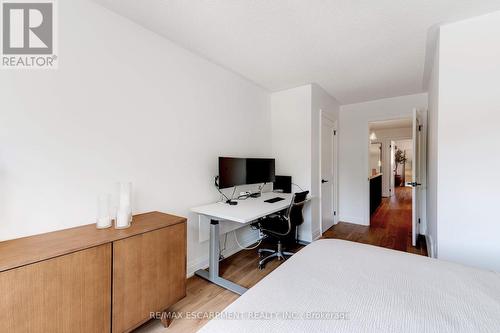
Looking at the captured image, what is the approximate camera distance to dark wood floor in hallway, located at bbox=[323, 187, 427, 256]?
318cm

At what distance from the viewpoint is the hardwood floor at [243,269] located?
5.54 ft

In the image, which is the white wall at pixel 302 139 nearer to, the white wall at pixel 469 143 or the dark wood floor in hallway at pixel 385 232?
the dark wood floor in hallway at pixel 385 232

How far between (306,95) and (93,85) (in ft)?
8.75

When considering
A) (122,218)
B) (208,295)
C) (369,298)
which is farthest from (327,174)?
(122,218)

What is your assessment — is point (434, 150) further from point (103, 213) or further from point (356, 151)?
point (103, 213)

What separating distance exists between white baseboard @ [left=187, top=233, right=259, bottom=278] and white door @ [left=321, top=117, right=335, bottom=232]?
132cm

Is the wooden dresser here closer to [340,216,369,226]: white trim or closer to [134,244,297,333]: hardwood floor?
[134,244,297,333]: hardwood floor

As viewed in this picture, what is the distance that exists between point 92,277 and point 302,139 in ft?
9.52

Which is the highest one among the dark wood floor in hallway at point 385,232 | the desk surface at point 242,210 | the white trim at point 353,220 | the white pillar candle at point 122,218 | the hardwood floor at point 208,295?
the white pillar candle at point 122,218

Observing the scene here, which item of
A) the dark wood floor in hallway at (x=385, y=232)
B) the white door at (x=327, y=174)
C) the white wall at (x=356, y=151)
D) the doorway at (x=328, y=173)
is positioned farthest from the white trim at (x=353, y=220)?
the white door at (x=327, y=174)

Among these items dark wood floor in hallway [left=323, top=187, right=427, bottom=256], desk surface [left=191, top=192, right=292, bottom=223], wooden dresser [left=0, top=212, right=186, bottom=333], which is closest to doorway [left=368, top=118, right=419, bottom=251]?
dark wood floor in hallway [left=323, top=187, right=427, bottom=256]

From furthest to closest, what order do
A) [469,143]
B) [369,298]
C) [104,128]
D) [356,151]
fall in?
1. [356,151]
2. [469,143]
3. [104,128]
4. [369,298]

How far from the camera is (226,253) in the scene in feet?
9.11

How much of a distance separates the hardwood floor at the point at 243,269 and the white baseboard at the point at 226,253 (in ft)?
0.21
